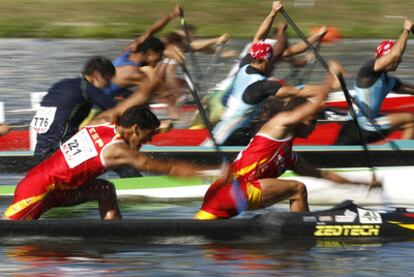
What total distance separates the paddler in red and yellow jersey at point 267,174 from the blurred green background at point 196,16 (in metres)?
13.1

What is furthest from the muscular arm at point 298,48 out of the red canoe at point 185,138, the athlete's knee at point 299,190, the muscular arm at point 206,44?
the athlete's knee at point 299,190

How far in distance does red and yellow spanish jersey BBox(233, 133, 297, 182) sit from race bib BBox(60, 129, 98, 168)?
128 centimetres

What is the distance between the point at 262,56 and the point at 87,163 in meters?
3.99

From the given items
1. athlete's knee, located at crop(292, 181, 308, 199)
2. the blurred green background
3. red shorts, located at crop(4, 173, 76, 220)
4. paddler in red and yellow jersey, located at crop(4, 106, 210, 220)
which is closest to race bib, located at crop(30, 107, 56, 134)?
paddler in red and yellow jersey, located at crop(4, 106, 210, 220)

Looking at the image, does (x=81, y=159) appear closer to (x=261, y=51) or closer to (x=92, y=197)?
(x=92, y=197)

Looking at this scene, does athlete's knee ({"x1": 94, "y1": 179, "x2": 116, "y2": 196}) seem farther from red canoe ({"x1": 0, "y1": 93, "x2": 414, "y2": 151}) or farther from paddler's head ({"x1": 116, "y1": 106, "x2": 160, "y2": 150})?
red canoe ({"x1": 0, "y1": 93, "x2": 414, "y2": 151})

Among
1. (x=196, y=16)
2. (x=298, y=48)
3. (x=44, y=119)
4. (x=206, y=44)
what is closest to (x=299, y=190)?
(x=44, y=119)

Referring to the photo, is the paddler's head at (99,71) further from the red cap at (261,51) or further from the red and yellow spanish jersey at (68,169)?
the red and yellow spanish jersey at (68,169)

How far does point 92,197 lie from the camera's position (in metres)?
10.3

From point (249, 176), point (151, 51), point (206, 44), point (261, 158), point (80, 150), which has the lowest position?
point (206, 44)

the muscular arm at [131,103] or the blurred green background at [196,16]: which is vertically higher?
the muscular arm at [131,103]

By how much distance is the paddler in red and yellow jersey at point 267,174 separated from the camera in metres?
10.2

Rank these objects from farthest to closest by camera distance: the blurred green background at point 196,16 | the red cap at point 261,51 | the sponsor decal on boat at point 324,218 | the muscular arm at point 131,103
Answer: the blurred green background at point 196,16 → the red cap at point 261,51 → the muscular arm at point 131,103 → the sponsor decal on boat at point 324,218

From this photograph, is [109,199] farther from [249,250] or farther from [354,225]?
[354,225]
